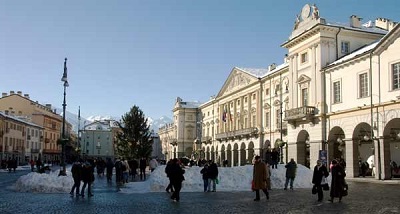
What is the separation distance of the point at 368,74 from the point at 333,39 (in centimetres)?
778

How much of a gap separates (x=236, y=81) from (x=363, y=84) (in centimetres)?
3887

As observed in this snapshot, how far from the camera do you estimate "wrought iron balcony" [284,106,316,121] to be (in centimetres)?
4409

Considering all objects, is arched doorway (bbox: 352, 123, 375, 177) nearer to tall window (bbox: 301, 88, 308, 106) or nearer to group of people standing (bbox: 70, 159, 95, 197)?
tall window (bbox: 301, 88, 308, 106)

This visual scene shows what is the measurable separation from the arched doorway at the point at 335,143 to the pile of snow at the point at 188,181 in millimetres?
14558

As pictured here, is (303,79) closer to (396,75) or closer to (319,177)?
(396,75)

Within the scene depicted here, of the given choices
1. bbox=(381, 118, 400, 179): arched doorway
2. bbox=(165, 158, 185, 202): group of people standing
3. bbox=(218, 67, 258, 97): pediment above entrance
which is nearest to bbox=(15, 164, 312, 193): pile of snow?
bbox=(165, 158, 185, 202): group of people standing

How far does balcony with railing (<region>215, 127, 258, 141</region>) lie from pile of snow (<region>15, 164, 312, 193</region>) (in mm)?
37109

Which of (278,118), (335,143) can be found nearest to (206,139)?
(278,118)

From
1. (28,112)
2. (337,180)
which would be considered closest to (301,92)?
(337,180)

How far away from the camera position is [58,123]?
12106cm

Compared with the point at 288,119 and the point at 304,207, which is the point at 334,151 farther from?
the point at 304,207

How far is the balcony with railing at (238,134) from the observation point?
65.9 meters

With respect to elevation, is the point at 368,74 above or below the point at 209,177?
above

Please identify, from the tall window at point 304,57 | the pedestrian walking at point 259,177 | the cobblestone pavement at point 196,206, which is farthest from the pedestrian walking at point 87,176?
the tall window at point 304,57
